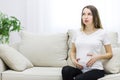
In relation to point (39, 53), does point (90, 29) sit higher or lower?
higher

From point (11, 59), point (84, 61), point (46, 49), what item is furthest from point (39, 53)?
point (84, 61)

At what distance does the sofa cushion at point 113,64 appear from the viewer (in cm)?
269

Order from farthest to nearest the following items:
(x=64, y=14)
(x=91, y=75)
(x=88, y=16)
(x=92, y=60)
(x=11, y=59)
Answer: (x=64, y=14) < (x=11, y=59) < (x=88, y=16) < (x=92, y=60) < (x=91, y=75)

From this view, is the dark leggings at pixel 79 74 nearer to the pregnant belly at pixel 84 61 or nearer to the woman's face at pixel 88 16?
the pregnant belly at pixel 84 61

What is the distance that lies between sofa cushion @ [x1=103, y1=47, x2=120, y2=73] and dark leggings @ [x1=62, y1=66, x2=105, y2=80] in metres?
0.18

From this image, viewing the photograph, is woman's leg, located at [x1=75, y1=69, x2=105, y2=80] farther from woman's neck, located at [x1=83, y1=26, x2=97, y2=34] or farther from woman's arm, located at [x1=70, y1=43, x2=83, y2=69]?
woman's neck, located at [x1=83, y1=26, x2=97, y2=34]

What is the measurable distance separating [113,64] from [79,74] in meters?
0.41

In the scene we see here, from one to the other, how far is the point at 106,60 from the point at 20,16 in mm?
2013

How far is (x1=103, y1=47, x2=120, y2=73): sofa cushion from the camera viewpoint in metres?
2.69

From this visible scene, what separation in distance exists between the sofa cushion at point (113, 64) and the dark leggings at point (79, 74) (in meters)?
0.18

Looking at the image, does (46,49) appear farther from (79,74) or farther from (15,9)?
(15,9)

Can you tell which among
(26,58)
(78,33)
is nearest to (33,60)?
(26,58)

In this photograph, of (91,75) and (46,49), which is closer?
(91,75)

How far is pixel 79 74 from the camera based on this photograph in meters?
2.53
